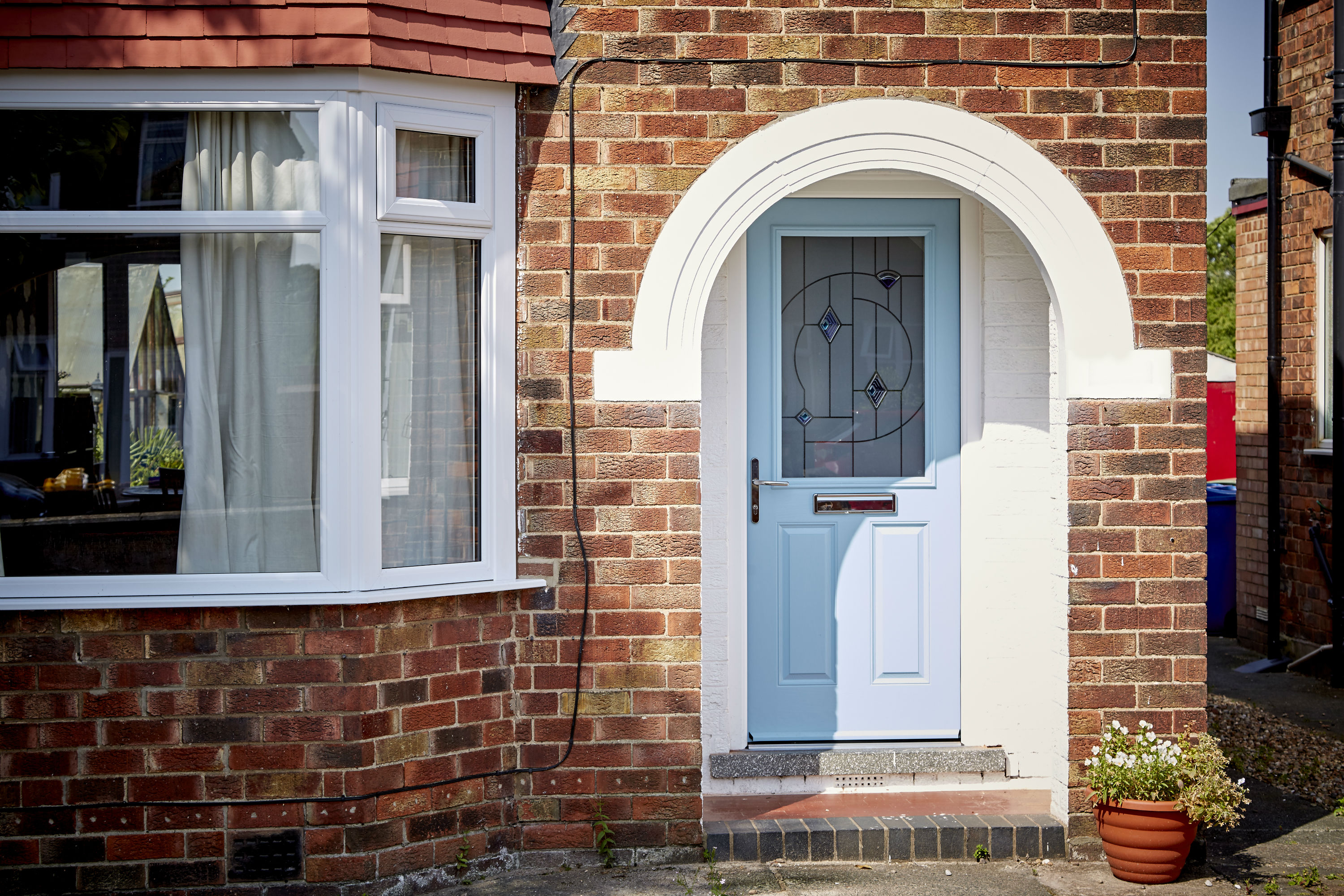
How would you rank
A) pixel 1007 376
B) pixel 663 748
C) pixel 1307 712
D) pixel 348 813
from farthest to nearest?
1. pixel 1307 712
2. pixel 1007 376
3. pixel 663 748
4. pixel 348 813

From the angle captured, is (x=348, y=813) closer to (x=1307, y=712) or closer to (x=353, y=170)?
(x=353, y=170)

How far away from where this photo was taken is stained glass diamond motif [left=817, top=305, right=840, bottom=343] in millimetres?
5336

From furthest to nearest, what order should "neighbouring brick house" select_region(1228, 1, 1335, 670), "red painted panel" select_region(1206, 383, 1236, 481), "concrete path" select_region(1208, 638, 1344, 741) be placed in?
"red painted panel" select_region(1206, 383, 1236, 481), "neighbouring brick house" select_region(1228, 1, 1335, 670), "concrete path" select_region(1208, 638, 1344, 741)

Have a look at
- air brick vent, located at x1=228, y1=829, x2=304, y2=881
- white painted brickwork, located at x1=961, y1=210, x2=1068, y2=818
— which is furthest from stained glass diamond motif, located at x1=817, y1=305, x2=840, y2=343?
air brick vent, located at x1=228, y1=829, x2=304, y2=881

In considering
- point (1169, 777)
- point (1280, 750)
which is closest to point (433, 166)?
point (1169, 777)

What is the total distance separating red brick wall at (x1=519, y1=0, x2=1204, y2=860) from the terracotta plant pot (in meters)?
0.23

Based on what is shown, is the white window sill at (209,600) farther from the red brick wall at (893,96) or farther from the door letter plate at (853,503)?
the door letter plate at (853,503)

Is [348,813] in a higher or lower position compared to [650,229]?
lower

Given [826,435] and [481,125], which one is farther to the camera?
[826,435]

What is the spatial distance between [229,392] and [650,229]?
1723mm

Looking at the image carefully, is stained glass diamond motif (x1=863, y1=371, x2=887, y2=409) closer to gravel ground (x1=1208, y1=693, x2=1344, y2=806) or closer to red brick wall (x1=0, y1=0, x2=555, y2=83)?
red brick wall (x1=0, y1=0, x2=555, y2=83)

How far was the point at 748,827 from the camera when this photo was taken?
15.4 feet

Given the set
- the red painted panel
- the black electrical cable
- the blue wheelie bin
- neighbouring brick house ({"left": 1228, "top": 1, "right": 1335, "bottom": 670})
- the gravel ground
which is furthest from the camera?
the red painted panel

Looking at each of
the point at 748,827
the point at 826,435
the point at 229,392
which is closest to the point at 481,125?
the point at 229,392
